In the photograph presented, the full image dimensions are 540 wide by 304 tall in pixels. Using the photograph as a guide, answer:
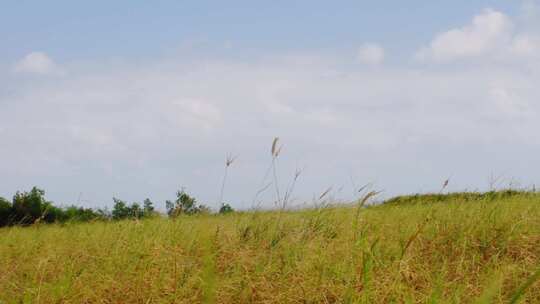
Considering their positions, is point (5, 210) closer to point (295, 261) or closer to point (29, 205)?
point (29, 205)

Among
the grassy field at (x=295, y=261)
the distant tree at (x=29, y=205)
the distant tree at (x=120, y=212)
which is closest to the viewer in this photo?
the grassy field at (x=295, y=261)

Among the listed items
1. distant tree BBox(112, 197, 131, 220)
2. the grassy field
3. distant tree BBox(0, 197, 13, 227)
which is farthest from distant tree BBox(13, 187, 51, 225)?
the grassy field

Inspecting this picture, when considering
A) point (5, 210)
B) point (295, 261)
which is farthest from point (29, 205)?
point (295, 261)

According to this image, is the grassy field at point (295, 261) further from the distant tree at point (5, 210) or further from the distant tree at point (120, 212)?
the distant tree at point (5, 210)

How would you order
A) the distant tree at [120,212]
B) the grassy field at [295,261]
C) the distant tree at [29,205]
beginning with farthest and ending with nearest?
1. the distant tree at [29,205]
2. the distant tree at [120,212]
3. the grassy field at [295,261]

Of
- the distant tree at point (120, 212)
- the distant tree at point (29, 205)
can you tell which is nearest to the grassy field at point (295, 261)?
the distant tree at point (120, 212)

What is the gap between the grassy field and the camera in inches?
134

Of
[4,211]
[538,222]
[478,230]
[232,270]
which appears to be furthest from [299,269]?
[4,211]

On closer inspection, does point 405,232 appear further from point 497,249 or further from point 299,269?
point 299,269

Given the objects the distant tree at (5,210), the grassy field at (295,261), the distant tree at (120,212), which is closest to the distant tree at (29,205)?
the distant tree at (5,210)

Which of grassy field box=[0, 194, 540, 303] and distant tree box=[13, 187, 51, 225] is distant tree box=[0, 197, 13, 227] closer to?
distant tree box=[13, 187, 51, 225]

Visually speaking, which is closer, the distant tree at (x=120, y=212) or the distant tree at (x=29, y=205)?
the distant tree at (x=120, y=212)

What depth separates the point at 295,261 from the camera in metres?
3.90

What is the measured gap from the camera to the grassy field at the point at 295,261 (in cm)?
341
